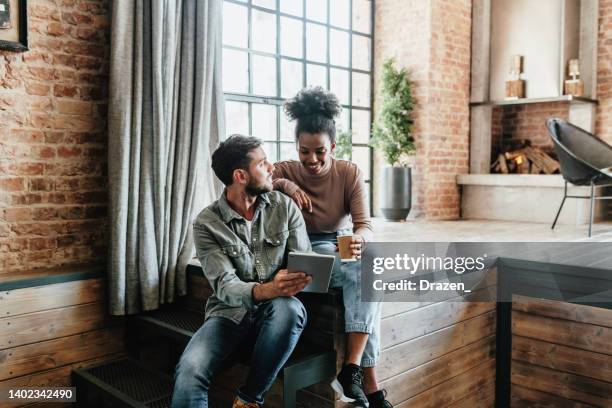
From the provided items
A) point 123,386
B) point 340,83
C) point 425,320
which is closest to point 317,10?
point 340,83

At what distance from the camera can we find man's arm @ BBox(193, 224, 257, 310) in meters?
2.07

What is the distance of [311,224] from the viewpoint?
258 cm

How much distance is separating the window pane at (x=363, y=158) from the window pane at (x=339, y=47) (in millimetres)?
928

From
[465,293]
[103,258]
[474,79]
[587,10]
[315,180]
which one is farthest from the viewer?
[474,79]

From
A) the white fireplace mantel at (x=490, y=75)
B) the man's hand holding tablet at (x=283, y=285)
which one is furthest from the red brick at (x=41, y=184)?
the white fireplace mantel at (x=490, y=75)

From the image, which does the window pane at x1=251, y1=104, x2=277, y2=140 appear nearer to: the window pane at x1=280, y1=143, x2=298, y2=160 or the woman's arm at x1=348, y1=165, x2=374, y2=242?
the window pane at x1=280, y1=143, x2=298, y2=160

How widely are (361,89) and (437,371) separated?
378cm

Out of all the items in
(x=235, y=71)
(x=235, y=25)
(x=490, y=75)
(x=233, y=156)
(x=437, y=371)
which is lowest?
(x=437, y=371)

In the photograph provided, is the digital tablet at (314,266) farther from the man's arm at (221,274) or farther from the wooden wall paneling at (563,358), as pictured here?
the wooden wall paneling at (563,358)

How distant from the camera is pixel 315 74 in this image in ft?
18.2

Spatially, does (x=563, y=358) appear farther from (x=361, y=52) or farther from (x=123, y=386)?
(x=361, y=52)

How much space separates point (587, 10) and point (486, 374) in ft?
13.4

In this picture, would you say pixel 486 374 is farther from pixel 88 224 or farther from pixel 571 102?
pixel 571 102

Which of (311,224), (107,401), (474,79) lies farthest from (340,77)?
(107,401)
